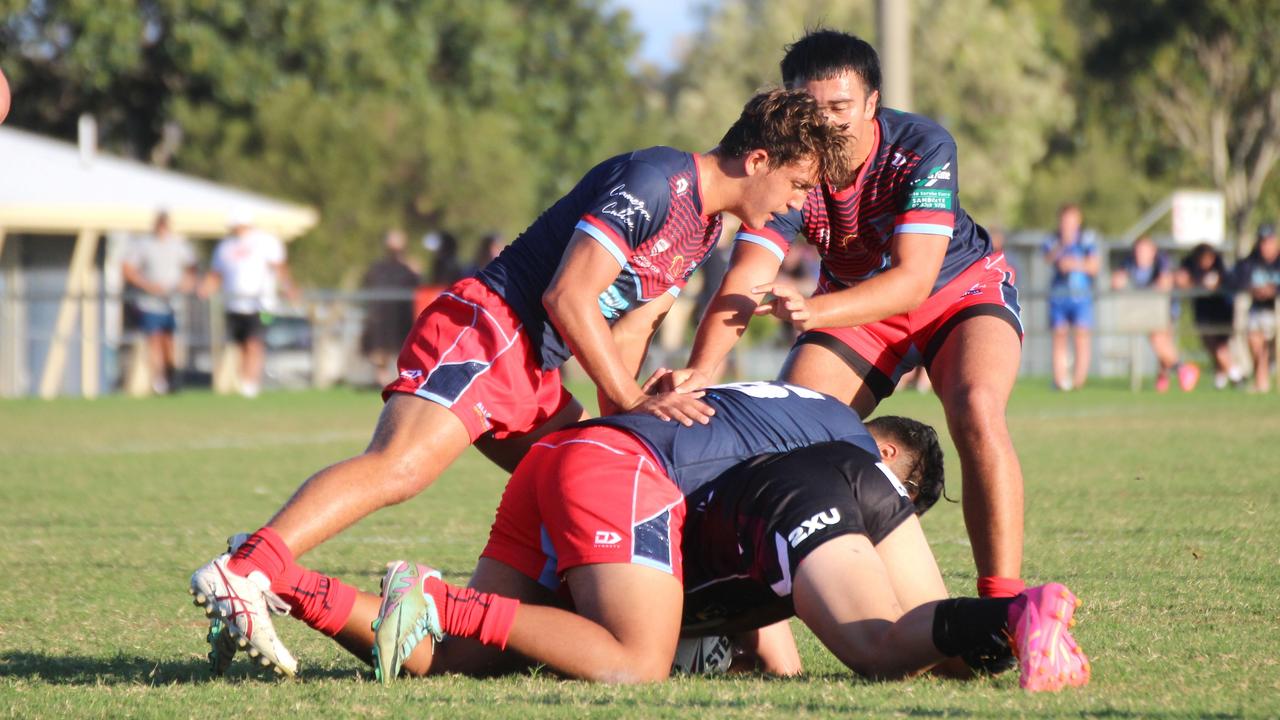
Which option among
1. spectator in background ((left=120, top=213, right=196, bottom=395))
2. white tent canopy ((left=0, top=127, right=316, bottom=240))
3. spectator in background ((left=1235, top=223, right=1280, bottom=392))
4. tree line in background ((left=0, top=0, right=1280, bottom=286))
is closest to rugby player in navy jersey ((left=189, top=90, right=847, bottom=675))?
spectator in background ((left=1235, top=223, right=1280, bottom=392))

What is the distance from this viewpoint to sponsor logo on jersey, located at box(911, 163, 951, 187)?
5.91 m

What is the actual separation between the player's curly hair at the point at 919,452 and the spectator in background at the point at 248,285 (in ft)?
51.7

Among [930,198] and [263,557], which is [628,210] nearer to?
[930,198]

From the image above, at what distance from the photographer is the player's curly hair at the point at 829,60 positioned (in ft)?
19.3

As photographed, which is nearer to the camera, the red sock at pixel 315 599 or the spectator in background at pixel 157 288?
the red sock at pixel 315 599

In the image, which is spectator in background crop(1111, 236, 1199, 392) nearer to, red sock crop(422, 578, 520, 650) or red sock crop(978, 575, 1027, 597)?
red sock crop(978, 575, 1027, 597)

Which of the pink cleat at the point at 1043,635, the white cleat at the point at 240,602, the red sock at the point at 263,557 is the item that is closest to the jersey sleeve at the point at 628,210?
the red sock at the point at 263,557

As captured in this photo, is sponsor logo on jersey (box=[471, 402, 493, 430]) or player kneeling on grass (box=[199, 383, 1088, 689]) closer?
player kneeling on grass (box=[199, 383, 1088, 689])

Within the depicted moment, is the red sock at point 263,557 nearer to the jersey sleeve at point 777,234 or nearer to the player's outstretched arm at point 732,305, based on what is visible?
the player's outstretched arm at point 732,305

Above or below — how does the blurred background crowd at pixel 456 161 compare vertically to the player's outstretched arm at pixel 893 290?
above

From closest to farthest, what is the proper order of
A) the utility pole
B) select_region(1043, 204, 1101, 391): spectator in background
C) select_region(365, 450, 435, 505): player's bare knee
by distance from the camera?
select_region(365, 450, 435, 505): player's bare knee
the utility pole
select_region(1043, 204, 1101, 391): spectator in background

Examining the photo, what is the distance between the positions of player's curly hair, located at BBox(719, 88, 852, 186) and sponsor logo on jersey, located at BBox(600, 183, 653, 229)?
0.37m

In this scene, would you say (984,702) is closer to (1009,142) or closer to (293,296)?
(293,296)

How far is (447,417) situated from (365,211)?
3312cm
